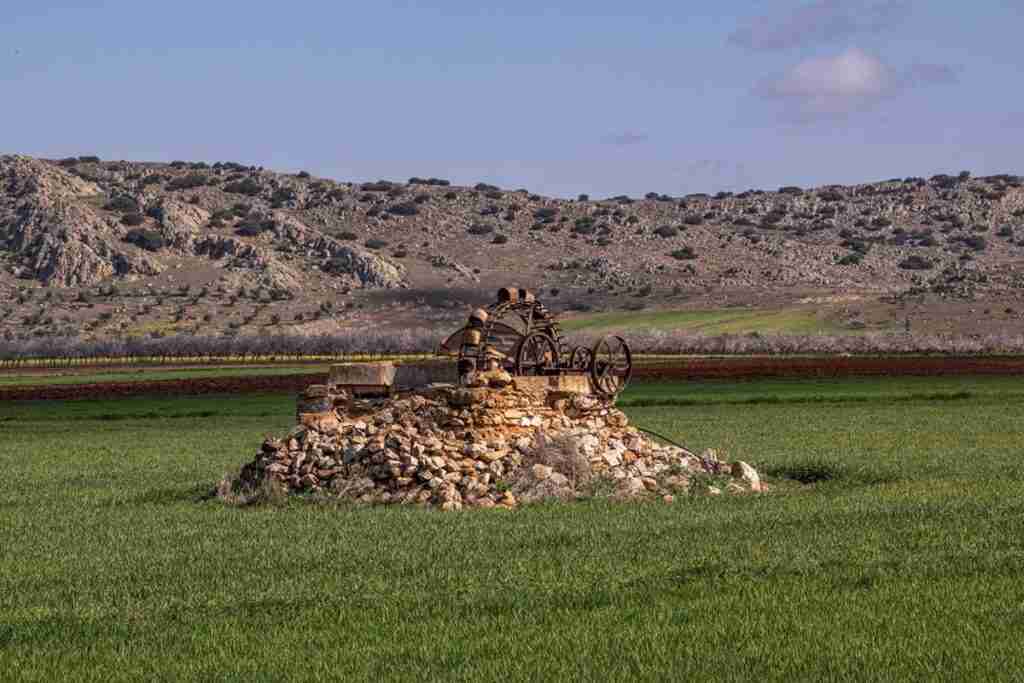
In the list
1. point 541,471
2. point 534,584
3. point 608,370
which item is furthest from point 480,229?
point 534,584

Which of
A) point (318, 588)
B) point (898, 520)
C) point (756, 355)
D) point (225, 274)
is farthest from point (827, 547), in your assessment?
point (225, 274)

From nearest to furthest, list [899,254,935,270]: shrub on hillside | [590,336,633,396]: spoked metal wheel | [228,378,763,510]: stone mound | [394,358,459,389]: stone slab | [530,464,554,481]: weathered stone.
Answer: [228,378,763,510]: stone mound → [530,464,554,481]: weathered stone → [394,358,459,389]: stone slab → [590,336,633,396]: spoked metal wheel → [899,254,935,270]: shrub on hillside

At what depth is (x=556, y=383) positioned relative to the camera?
29.6 metres

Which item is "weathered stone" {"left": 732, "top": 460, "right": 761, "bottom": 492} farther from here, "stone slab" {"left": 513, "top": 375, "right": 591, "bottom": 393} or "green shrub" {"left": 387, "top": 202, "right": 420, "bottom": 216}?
"green shrub" {"left": 387, "top": 202, "right": 420, "bottom": 216}

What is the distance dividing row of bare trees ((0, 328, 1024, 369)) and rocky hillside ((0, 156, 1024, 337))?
10857 mm

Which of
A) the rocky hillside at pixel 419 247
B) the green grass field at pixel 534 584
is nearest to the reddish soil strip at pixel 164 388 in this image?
the green grass field at pixel 534 584

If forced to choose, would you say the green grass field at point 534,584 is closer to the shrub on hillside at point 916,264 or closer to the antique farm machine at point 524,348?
the antique farm machine at point 524,348

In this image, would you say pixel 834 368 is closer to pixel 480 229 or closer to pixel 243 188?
pixel 480 229

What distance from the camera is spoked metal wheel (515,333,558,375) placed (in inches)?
1175

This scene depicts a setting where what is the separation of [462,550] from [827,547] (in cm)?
447

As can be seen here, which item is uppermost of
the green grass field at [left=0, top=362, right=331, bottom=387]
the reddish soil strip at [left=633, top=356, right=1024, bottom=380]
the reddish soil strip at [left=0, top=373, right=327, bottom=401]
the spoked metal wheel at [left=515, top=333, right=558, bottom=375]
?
the spoked metal wheel at [left=515, top=333, right=558, bottom=375]

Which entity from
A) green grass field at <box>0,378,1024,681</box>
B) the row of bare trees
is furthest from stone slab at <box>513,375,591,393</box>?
the row of bare trees

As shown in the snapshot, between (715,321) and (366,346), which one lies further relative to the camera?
(715,321)

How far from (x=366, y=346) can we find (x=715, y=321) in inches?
1050
